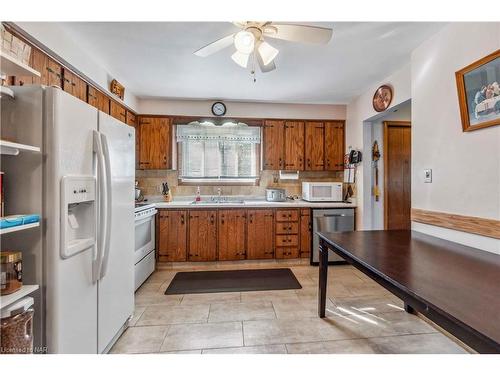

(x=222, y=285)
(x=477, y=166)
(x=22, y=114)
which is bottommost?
(x=222, y=285)

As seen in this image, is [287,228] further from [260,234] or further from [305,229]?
[260,234]

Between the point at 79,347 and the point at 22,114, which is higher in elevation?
the point at 22,114

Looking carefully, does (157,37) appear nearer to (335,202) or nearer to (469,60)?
(469,60)

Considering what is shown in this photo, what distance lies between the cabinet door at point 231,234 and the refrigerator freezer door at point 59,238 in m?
2.13

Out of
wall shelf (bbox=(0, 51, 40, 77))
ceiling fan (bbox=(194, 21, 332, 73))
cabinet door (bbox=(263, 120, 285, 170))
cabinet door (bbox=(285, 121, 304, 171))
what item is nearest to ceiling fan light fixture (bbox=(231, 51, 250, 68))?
ceiling fan (bbox=(194, 21, 332, 73))

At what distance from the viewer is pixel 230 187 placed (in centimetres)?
404

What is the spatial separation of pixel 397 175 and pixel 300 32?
9.71ft

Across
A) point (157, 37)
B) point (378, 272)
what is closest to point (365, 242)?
point (378, 272)

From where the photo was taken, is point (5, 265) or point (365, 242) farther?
point (365, 242)

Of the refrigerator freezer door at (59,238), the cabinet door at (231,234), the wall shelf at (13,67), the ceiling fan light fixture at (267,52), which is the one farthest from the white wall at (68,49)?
the cabinet door at (231,234)

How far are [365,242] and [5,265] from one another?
210 cm

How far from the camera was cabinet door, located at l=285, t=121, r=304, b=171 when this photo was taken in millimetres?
3893

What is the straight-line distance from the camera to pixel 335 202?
Answer: 12.2ft
